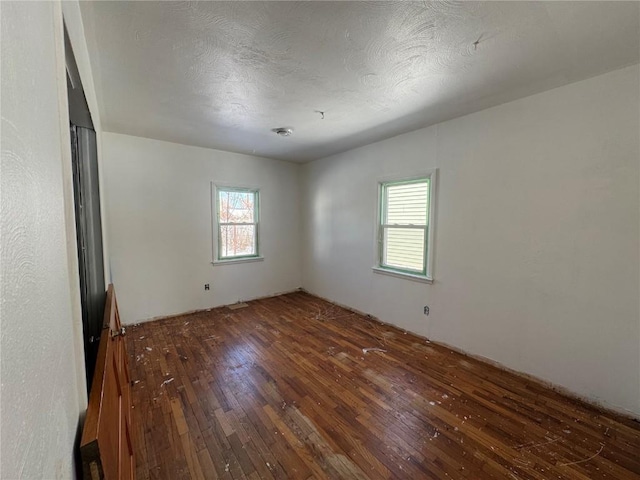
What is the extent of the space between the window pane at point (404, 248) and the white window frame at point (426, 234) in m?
0.06

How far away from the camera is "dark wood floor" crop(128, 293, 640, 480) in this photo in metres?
1.59

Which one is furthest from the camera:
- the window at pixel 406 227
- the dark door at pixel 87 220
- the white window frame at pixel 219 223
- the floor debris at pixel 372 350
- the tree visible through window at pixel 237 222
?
the tree visible through window at pixel 237 222

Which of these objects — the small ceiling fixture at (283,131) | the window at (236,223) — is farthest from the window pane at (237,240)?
the small ceiling fixture at (283,131)

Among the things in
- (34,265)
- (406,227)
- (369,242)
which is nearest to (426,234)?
(406,227)

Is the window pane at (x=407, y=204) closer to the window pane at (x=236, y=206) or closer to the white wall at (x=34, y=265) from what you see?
the window pane at (x=236, y=206)

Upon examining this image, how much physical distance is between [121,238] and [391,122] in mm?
3637

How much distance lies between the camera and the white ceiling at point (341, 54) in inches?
56.3

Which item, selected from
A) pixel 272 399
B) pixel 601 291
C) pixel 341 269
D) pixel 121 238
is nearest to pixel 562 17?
pixel 601 291

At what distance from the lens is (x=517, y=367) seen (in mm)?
2510

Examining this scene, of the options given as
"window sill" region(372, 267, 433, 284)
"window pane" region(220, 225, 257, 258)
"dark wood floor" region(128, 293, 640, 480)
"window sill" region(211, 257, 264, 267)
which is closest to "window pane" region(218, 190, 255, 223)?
"window pane" region(220, 225, 257, 258)

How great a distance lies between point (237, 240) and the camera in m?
4.54

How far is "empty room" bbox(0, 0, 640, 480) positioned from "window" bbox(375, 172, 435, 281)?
3cm

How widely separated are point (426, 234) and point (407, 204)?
18.8 inches

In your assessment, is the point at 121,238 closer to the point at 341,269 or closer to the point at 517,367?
the point at 341,269
